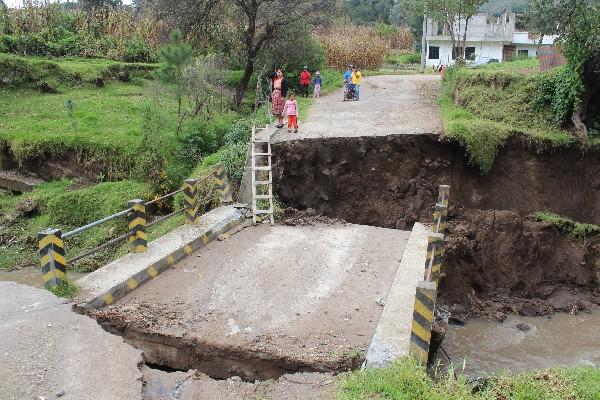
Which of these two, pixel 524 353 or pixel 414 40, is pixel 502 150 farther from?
pixel 414 40

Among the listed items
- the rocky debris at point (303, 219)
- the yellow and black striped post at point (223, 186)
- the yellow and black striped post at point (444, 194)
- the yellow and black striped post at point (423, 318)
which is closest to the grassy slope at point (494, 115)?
the yellow and black striped post at point (444, 194)

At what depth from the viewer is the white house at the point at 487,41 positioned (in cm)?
4522

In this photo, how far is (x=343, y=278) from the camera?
8883 mm

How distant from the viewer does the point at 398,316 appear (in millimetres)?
7230

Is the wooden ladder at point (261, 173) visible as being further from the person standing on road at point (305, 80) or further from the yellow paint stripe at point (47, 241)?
the person standing on road at point (305, 80)

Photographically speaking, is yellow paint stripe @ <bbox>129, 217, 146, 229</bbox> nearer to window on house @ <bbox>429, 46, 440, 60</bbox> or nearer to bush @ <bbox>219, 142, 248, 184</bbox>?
bush @ <bbox>219, 142, 248, 184</bbox>

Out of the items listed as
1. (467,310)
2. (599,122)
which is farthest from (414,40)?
(467,310)

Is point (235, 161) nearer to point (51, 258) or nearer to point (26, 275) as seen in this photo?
point (26, 275)

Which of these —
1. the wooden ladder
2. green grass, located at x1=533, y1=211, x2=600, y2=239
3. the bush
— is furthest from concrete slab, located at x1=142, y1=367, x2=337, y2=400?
green grass, located at x1=533, y1=211, x2=600, y2=239

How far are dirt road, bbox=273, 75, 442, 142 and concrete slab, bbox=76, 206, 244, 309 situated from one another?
4.18m

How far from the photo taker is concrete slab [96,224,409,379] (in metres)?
6.61

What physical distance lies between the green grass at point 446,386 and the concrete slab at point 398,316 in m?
0.27

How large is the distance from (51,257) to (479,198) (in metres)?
11.1

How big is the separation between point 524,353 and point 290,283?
5.78 m
